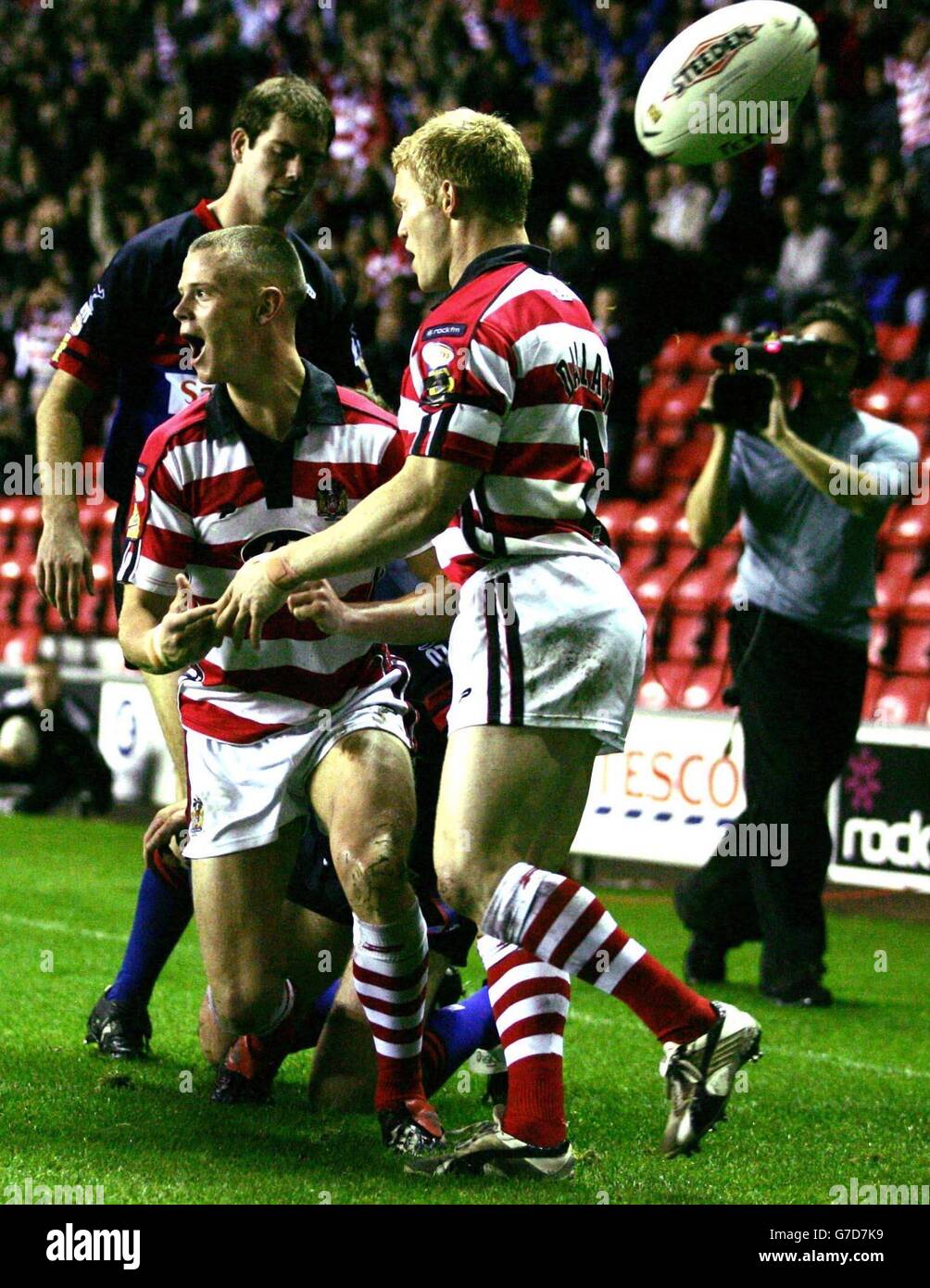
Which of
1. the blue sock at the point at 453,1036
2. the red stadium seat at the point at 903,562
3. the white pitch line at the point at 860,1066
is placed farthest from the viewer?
the red stadium seat at the point at 903,562

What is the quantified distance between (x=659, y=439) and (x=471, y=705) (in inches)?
305

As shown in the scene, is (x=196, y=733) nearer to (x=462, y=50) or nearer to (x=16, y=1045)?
(x=16, y=1045)

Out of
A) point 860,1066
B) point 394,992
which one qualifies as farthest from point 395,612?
point 860,1066

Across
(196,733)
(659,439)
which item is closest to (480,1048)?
(196,733)

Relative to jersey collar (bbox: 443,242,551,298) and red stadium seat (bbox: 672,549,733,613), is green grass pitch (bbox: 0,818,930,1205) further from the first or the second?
red stadium seat (bbox: 672,549,733,613)

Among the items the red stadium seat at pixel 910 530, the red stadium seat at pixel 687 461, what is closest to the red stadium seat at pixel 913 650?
the red stadium seat at pixel 910 530

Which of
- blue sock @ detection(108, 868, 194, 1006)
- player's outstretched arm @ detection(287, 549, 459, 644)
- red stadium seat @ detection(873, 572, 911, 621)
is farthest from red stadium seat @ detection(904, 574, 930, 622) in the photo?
player's outstretched arm @ detection(287, 549, 459, 644)

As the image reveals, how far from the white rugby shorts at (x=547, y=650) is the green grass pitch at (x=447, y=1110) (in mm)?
845

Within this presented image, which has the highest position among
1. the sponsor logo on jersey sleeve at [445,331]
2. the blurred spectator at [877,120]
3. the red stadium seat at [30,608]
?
the blurred spectator at [877,120]

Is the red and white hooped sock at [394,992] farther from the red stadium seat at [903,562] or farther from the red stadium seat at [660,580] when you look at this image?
the red stadium seat at [660,580]

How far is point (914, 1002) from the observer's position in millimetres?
5750

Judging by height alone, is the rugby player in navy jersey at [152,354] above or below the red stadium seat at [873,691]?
above

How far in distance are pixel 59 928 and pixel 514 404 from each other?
3.85 m

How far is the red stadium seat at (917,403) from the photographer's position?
9742mm
